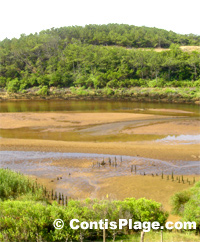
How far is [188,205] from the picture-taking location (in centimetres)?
1266

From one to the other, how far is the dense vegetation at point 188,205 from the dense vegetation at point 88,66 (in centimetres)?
5926

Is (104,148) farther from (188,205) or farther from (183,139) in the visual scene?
(188,205)

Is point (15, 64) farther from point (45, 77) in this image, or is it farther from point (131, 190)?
point (131, 190)

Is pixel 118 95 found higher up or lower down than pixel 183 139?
higher up

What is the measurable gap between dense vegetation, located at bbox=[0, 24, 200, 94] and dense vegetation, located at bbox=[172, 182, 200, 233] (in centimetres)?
5926

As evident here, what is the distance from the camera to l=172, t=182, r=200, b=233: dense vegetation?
38.8 ft

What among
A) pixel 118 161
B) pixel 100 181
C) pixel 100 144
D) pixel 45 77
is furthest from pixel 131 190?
pixel 45 77

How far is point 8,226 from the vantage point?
1034 cm

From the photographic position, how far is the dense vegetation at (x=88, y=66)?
74.3 m

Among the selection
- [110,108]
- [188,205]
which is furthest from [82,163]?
[110,108]

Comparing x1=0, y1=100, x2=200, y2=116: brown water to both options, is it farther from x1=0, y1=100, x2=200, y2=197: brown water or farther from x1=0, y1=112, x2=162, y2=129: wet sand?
x1=0, y1=100, x2=200, y2=197: brown water

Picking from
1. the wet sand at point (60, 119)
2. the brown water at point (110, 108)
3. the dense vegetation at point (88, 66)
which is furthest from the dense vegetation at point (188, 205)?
the dense vegetation at point (88, 66)

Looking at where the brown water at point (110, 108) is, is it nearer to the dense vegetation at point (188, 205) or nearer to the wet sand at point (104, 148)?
the wet sand at point (104, 148)

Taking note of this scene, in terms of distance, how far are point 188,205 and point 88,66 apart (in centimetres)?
7597
